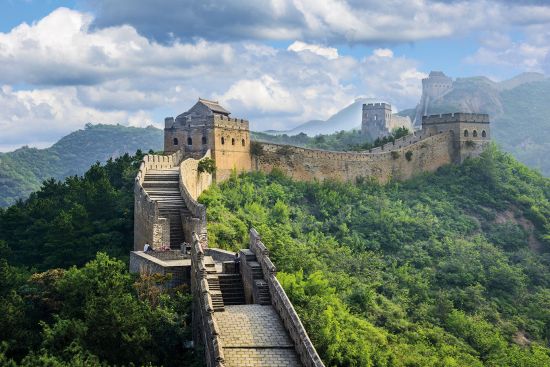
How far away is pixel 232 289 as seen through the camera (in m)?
19.4

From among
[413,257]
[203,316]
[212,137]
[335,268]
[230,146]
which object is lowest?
[203,316]

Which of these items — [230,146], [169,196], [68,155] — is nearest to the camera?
[169,196]

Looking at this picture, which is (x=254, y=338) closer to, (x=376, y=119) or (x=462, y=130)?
(x=462, y=130)

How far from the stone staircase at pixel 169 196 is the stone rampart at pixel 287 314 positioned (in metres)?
6.00

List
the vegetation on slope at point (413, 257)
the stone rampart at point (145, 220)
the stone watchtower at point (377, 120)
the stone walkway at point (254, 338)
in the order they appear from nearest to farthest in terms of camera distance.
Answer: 1. the stone walkway at point (254, 338)
2. the vegetation on slope at point (413, 257)
3. the stone rampart at point (145, 220)
4. the stone watchtower at point (377, 120)

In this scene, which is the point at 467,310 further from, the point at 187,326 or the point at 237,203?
the point at 187,326

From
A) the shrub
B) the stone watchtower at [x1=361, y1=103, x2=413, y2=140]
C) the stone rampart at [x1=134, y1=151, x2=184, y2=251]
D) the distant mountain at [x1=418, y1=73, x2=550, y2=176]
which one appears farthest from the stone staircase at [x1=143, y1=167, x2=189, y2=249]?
the distant mountain at [x1=418, y1=73, x2=550, y2=176]

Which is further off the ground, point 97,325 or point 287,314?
point 287,314

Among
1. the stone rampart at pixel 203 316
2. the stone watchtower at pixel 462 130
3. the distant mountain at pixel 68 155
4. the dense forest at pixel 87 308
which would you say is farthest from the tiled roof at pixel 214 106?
the distant mountain at pixel 68 155

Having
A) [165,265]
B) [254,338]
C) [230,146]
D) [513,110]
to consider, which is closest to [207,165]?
[230,146]

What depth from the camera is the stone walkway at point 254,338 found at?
15.3 metres

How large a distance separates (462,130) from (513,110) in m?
79.3

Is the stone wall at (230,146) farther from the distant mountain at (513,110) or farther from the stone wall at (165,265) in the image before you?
the distant mountain at (513,110)

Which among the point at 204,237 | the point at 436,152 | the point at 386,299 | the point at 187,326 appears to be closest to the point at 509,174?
the point at 436,152
